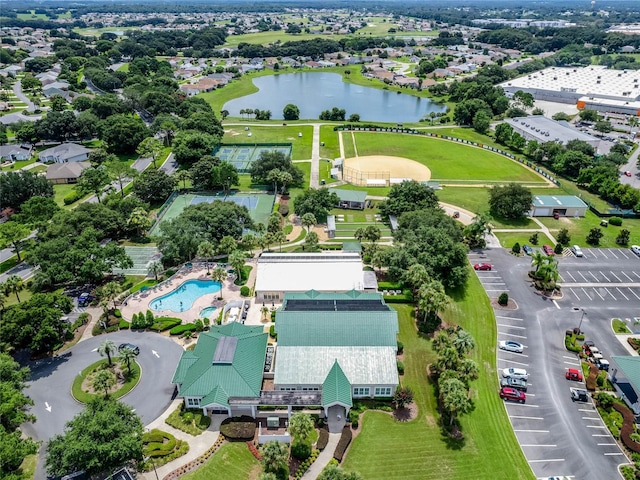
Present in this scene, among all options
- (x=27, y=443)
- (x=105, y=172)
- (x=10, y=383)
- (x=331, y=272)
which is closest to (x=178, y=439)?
(x=27, y=443)

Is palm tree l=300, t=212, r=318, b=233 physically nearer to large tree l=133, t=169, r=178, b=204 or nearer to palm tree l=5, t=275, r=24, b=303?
large tree l=133, t=169, r=178, b=204

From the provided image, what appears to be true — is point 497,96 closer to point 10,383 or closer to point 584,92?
point 584,92

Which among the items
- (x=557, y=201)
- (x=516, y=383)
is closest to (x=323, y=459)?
(x=516, y=383)

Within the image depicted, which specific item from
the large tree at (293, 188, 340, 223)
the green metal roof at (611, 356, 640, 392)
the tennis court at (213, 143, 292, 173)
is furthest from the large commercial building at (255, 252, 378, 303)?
the tennis court at (213, 143, 292, 173)

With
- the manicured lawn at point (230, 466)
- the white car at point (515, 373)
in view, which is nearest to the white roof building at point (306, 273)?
the white car at point (515, 373)

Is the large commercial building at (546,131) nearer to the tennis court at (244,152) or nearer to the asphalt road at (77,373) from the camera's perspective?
the tennis court at (244,152)

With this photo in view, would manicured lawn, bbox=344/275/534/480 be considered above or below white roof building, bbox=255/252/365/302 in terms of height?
below

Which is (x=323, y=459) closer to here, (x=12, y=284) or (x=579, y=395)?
(x=579, y=395)
